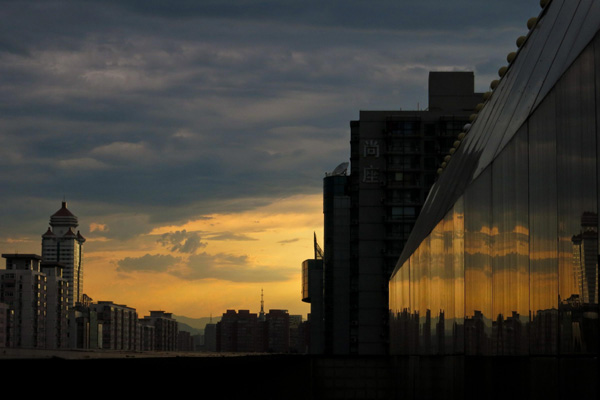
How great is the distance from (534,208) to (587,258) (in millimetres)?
2962

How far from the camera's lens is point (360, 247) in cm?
11362

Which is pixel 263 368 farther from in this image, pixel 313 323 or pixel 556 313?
pixel 313 323

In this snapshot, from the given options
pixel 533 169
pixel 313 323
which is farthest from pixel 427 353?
pixel 313 323

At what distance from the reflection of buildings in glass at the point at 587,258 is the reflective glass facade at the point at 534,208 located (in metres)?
0.01

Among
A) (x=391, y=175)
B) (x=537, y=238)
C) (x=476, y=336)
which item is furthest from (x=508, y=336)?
(x=391, y=175)

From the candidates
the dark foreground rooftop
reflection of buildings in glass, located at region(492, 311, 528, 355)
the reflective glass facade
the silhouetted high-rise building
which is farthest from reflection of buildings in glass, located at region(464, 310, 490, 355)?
the silhouetted high-rise building

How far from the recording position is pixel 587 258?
461 inches

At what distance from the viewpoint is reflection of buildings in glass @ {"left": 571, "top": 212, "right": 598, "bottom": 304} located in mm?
11406

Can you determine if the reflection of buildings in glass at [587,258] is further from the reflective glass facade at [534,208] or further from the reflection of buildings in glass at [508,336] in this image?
the reflection of buildings in glass at [508,336]

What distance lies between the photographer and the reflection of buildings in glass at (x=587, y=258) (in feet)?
37.4

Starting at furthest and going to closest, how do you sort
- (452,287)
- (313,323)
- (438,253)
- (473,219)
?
(313,323) < (438,253) < (452,287) < (473,219)

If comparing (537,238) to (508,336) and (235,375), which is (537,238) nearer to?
(508,336)

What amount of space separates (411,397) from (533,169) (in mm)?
22859

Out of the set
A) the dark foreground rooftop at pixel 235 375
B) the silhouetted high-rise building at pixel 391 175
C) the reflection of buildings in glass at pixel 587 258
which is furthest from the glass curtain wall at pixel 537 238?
the silhouetted high-rise building at pixel 391 175
